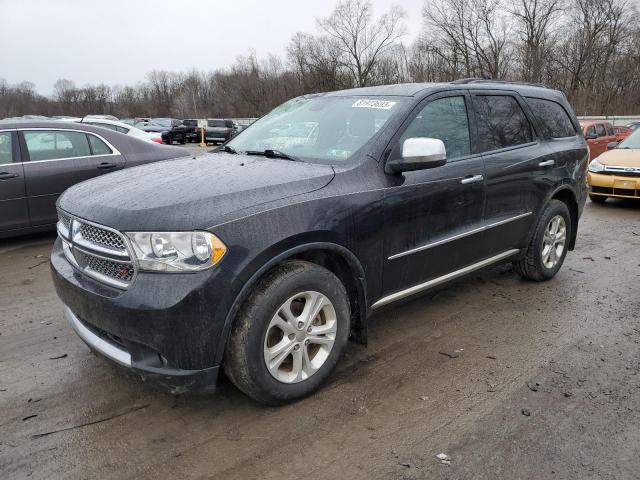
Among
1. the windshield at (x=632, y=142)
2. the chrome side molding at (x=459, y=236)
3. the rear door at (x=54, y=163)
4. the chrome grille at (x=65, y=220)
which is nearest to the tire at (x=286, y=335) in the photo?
the chrome side molding at (x=459, y=236)

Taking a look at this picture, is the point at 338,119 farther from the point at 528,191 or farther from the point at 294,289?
the point at 528,191

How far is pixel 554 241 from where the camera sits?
4969mm

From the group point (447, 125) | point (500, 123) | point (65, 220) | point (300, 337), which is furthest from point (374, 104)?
point (65, 220)

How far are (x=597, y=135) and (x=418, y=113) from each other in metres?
14.2

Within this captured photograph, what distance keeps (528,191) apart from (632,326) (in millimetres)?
1338

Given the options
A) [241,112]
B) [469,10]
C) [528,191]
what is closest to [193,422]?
[528,191]

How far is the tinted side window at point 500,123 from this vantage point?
13.3 feet

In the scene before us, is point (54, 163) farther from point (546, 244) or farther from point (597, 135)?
point (597, 135)

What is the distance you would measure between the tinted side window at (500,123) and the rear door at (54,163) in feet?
15.5

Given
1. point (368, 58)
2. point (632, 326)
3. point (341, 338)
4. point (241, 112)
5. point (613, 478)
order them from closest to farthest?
point (613, 478) < point (341, 338) < point (632, 326) < point (368, 58) < point (241, 112)

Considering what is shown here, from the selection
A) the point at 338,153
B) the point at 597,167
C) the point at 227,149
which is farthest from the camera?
the point at 597,167

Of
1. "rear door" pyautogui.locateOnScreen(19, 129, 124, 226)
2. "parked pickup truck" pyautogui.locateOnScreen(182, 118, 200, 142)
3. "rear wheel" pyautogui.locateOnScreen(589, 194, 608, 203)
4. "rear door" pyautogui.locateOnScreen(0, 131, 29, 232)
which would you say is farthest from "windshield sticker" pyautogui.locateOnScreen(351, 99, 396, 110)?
"parked pickup truck" pyautogui.locateOnScreen(182, 118, 200, 142)

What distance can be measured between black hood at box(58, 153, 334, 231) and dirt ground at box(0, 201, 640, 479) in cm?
111

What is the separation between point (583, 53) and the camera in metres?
44.3
